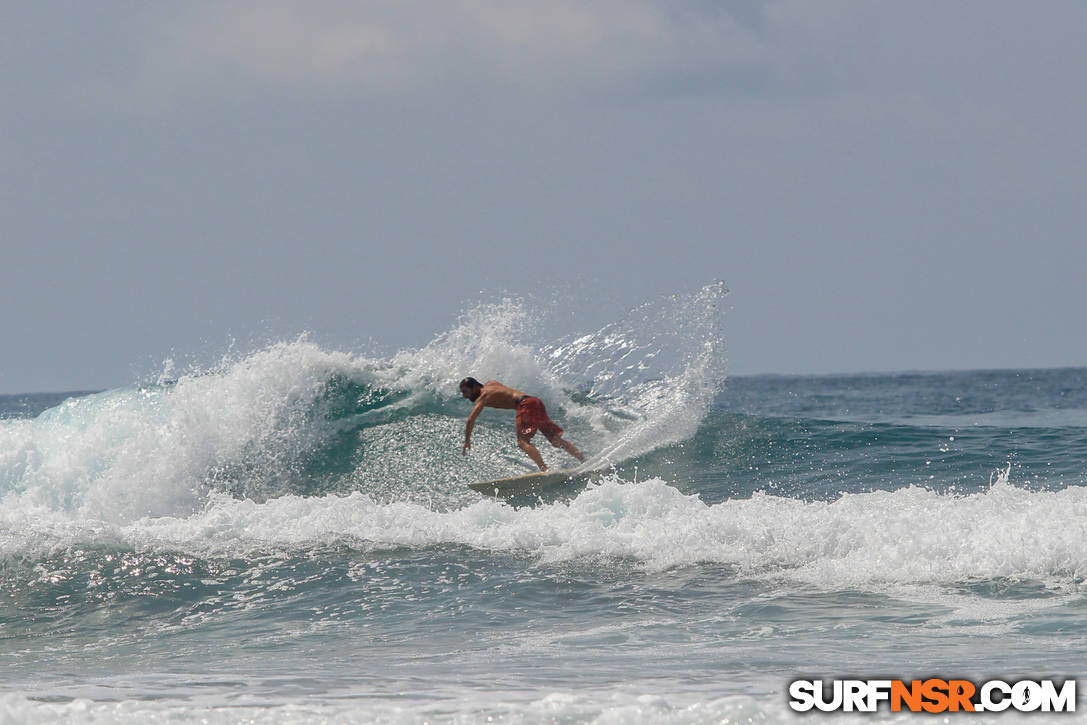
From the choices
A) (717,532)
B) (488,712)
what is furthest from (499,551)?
(488,712)

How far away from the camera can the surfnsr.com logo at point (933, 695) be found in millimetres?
4191

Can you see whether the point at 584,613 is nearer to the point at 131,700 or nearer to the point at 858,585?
the point at 858,585

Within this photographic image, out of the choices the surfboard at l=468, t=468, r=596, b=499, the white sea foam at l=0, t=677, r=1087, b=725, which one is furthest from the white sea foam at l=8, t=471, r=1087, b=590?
the white sea foam at l=0, t=677, r=1087, b=725

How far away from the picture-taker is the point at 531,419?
12102 mm

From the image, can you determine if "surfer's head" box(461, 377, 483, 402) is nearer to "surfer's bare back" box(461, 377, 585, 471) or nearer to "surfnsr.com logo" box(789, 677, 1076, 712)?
"surfer's bare back" box(461, 377, 585, 471)

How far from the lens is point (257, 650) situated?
6.27 metres

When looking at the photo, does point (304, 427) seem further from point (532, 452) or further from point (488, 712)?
point (488, 712)

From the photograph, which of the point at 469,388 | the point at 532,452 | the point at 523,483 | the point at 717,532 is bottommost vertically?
the point at 717,532

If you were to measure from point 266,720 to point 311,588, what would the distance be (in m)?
3.51

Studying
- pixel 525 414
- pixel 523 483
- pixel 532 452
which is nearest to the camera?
pixel 523 483

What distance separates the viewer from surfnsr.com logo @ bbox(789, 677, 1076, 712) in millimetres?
4191

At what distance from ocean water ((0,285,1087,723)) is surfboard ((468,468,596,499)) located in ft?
0.62

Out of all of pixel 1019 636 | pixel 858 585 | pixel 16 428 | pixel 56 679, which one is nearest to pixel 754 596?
pixel 858 585

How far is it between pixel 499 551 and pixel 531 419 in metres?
3.59
